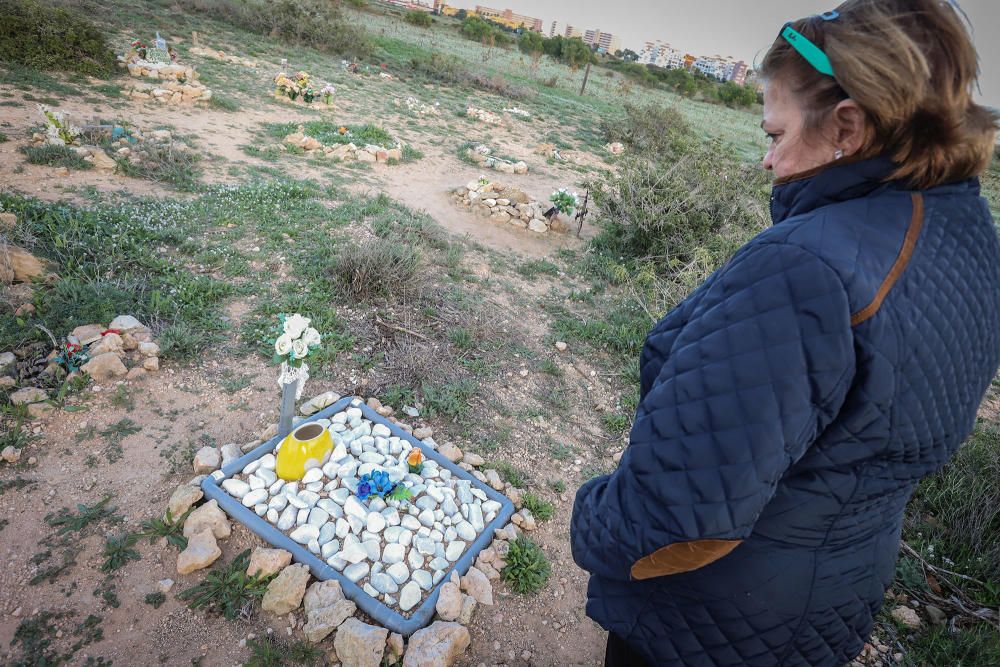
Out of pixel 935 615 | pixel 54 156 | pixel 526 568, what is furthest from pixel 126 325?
A: pixel 935 615

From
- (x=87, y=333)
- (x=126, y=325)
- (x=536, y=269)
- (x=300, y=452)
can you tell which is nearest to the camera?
(x=300, y=452)

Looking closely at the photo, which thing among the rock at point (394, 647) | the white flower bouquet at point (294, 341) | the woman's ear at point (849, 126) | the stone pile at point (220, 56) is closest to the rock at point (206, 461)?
the white flower bouquet at point (294, 341)

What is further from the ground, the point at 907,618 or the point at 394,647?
the point at 907,618

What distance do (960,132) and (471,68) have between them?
64.0ft

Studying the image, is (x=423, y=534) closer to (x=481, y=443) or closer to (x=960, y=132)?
(x=481, y=443)

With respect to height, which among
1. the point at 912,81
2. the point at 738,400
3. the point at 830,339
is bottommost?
the point at 738,400

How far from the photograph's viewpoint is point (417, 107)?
38.5ft

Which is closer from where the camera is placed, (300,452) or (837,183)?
(837,183)

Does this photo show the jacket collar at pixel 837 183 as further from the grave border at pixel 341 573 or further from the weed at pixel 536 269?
the weed at pixel 536 269

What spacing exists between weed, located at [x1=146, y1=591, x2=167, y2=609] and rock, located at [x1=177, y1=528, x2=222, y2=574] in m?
0.11

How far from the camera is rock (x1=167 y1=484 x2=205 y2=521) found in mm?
2449

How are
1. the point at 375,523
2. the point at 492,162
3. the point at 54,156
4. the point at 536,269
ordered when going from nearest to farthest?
1. the point at 375,523
2. the point at 54,156
3. the point at 536,269
4. the point at 492,162

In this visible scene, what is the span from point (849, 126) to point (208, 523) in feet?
9.17

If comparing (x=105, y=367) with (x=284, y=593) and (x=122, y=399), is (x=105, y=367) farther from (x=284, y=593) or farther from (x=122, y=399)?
(x=284, y=593)
